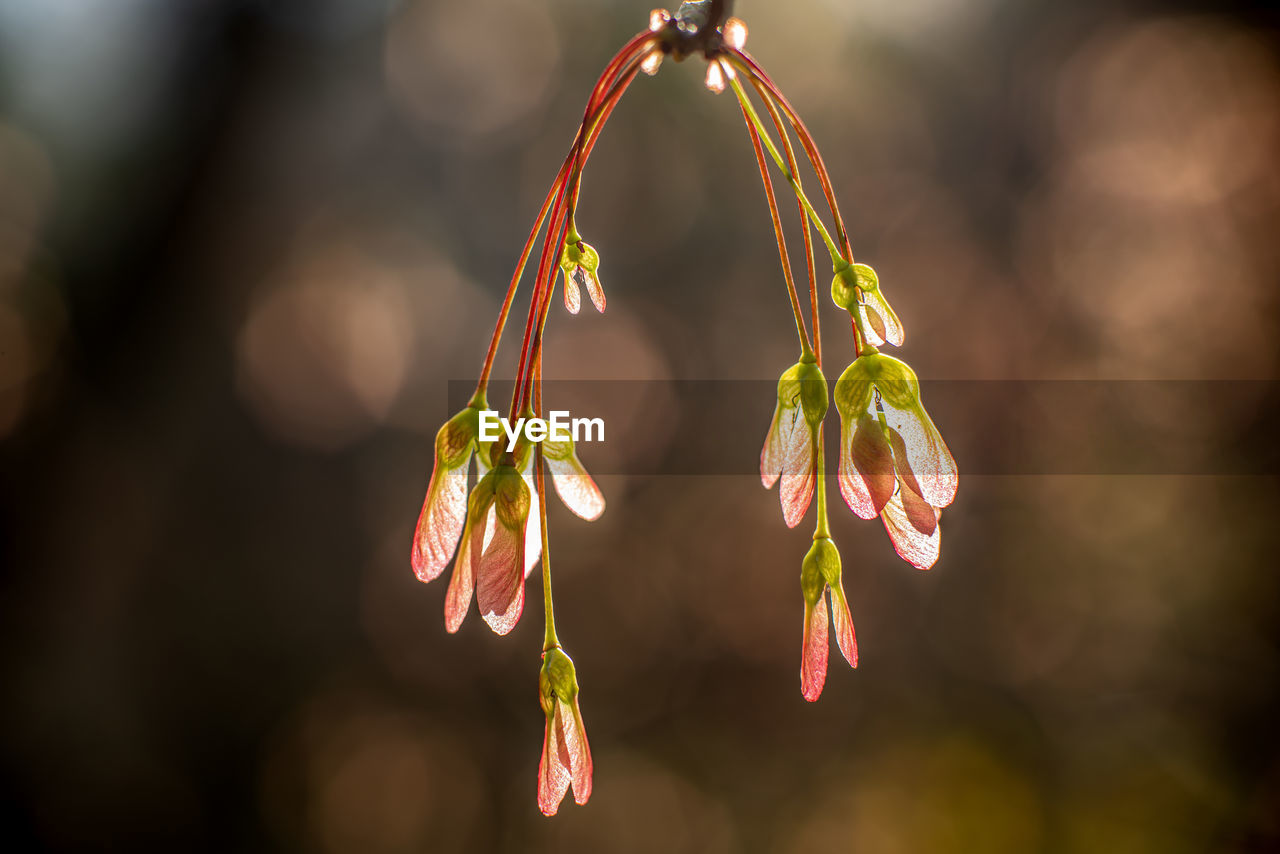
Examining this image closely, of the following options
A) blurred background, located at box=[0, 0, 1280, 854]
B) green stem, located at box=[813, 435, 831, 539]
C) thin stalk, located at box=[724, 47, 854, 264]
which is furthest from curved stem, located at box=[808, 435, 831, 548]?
blurred background, located at box=[0, 0, 1280, 854]

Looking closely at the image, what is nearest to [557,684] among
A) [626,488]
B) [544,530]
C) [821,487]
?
[544,530]

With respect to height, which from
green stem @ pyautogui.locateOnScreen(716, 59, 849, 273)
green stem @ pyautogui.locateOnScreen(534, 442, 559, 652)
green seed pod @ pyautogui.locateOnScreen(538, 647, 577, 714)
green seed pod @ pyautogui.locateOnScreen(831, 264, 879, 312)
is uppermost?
green stem @ pyautogui.locateOnScreen(716, 59, 849, 273)

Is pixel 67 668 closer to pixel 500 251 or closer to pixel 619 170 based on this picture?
pixel 500 251

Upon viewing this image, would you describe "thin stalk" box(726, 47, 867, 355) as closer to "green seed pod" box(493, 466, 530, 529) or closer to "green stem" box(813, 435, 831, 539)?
"green stem" box(813, 435, 831, 539)

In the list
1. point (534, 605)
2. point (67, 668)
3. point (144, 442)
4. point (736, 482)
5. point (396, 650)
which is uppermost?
point (736, 482)

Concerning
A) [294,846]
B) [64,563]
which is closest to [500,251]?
[64,563]

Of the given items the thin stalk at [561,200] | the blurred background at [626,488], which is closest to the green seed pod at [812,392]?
the thin stalk at [561,200]

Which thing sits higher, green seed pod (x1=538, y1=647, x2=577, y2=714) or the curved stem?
the curved stem

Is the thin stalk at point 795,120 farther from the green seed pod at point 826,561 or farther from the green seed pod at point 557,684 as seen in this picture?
the green seed pod at point 557,684
